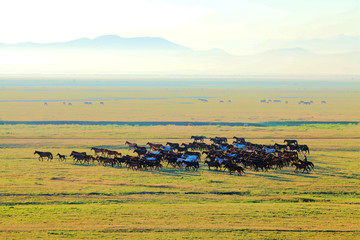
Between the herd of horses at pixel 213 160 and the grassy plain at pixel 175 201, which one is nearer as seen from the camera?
the grassy plain at pixel 175 201

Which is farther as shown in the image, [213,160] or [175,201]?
[213,160]

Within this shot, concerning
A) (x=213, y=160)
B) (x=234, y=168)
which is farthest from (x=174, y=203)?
(x=213, y=160)

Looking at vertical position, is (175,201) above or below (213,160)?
below

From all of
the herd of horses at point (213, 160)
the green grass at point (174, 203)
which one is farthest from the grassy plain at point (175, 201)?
the herd of horses at point (213, 160)

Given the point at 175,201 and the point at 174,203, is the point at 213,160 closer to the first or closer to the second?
the point at 175,201

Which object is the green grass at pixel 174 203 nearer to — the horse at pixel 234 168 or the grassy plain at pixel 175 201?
the grassy plain at pixel 175 201

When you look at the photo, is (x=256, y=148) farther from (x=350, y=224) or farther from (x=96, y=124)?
(x=96, y=124)

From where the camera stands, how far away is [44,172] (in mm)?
26625

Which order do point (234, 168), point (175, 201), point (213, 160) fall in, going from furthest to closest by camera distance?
point (213, 160) < point (234, 168) < point (175, 201)

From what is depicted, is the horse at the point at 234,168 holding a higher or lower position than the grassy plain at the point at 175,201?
higher

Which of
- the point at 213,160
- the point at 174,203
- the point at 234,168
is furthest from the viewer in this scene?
the point at 213,160

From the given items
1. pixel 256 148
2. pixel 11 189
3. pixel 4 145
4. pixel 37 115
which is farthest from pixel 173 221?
pixel 37 115

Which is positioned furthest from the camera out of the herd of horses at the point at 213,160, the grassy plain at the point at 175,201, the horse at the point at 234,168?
the herd of horses at the point at 213,160

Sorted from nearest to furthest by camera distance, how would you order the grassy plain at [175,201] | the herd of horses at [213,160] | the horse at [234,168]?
the grassy plain at [175,201]
the horse at [234,168]
the herd of horses at [213,160]
